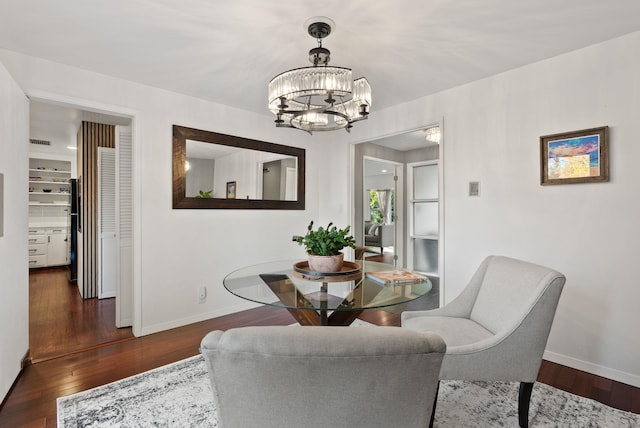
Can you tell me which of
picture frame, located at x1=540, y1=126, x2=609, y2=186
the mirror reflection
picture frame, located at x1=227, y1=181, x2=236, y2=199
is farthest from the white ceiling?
picture frame, located at x1=227, y1=181, x2=236, y2=199

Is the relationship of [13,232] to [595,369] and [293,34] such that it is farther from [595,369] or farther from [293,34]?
[595,369]

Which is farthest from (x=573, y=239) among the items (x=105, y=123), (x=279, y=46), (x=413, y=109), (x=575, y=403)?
(x=105, y=123)

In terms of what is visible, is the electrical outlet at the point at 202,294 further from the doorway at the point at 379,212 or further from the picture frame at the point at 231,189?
the doorway at the point at 379,212

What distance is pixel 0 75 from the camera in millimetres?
1816

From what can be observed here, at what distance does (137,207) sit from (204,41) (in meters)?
1.62

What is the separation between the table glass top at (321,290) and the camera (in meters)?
1.62

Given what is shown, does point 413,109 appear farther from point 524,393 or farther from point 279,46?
point 524,393

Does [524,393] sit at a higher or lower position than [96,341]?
higher

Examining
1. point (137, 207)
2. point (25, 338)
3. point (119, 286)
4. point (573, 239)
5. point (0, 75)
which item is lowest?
point (25, 338)

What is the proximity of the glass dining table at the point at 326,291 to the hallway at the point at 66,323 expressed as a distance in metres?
1.65

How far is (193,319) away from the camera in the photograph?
10.6ft

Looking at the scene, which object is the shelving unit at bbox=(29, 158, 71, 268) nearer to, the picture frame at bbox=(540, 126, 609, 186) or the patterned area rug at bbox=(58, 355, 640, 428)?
the patterned area rug at bbox=(58, 355, 640, 428)

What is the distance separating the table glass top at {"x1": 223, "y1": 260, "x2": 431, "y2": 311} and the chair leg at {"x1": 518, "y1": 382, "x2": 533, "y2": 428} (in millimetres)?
651

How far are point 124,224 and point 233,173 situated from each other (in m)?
1.21
